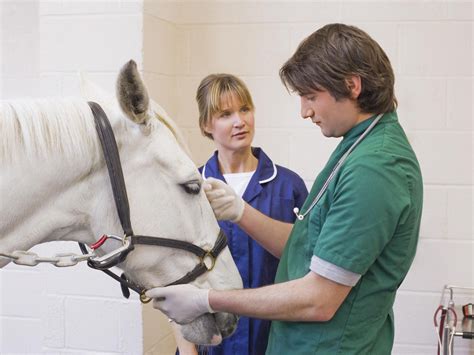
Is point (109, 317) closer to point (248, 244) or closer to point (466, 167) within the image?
point (248, 244)

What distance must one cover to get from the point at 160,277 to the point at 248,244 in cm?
44

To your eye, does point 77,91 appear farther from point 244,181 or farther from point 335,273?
point 335,273

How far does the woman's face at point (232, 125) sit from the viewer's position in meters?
1.87

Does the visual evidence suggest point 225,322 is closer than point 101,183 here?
No

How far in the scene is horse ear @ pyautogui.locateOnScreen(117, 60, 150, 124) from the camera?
1.19 metres

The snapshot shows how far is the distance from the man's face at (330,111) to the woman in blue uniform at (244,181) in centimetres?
49

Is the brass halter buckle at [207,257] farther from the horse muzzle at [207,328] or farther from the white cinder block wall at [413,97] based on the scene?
the white cinder block wall at [413,97]

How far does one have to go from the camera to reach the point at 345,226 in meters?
1.21

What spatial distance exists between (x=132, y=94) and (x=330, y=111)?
0.40 meters

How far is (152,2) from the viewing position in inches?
94.1

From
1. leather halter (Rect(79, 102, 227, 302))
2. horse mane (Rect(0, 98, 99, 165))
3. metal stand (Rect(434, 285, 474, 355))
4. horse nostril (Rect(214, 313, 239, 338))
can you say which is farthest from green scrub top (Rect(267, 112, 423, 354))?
metal stand (Rect(434, 285, 474, 355))

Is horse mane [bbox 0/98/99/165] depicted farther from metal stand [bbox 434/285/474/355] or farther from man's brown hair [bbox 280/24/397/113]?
metal stand [bbox 434/285/474/355]

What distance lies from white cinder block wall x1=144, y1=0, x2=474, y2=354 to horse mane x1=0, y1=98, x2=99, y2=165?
123 cm

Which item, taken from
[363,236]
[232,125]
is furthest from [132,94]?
[232,125]
